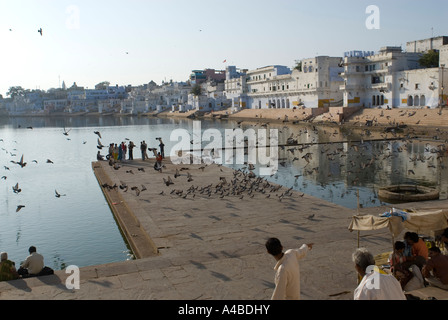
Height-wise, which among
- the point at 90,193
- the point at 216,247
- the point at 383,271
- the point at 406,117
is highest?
the point at 406,117

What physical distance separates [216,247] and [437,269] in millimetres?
4476

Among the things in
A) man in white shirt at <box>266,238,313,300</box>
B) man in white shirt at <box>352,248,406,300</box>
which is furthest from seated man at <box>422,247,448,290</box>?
man in white shirt at <box>266,238,313,300</box>

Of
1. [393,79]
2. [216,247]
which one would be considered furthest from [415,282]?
[393,79]

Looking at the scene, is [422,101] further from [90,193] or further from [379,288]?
[379,288]

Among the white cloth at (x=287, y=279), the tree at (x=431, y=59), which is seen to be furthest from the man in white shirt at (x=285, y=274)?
the tree at (x=431, y=59)

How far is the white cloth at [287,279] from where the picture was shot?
4348 mm

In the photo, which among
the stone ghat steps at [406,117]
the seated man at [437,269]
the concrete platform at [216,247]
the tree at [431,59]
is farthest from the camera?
the tree at [431,59]

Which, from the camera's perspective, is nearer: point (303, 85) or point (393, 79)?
point (393, 79)

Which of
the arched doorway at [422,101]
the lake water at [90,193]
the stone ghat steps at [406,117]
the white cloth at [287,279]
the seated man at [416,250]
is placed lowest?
the lake water at [90,193]

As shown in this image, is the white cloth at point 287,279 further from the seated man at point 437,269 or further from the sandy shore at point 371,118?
the sandy shore at point 371,118

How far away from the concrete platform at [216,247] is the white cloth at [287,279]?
2.22m

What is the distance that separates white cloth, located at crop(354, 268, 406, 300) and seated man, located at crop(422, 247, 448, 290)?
2.50 metres

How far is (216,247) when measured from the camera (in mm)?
9172

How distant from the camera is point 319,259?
823cm
